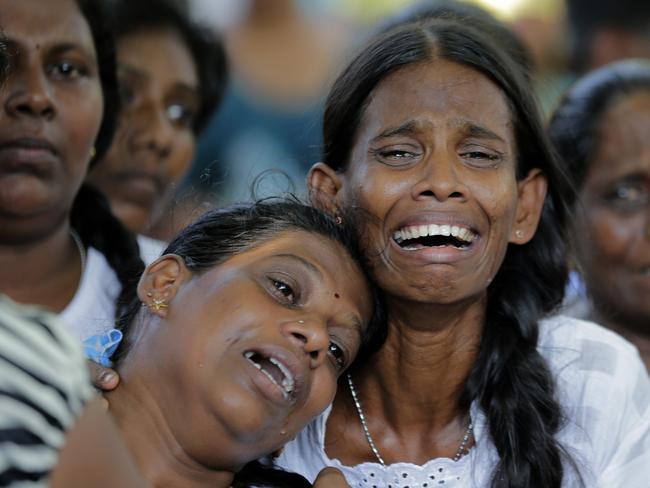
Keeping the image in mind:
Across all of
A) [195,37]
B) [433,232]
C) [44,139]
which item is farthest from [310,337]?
[195,37]

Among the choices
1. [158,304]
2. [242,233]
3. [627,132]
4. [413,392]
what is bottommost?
[413,392]

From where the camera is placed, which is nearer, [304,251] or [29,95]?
Result: [304,251]

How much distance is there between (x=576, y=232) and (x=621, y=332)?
38cm

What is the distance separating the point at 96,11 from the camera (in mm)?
2955

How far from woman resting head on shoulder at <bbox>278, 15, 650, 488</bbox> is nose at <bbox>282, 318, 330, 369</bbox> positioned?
0.32 metres

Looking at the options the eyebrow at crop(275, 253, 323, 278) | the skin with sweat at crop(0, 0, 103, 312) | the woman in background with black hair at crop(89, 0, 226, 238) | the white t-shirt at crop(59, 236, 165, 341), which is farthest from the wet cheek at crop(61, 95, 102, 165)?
the eyebrow at crop(275, 253, 323, 278)

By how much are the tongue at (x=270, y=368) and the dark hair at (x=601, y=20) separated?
10.9 ft

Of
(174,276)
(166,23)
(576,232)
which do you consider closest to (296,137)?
(166,23)

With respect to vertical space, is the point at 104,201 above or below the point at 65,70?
below

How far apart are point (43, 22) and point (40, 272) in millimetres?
604

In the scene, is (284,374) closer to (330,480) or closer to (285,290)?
(285,290)

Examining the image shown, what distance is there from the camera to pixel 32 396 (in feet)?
4.02

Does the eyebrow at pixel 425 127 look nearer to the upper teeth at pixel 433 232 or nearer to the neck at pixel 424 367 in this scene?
the upper teeth at pixel 433 232

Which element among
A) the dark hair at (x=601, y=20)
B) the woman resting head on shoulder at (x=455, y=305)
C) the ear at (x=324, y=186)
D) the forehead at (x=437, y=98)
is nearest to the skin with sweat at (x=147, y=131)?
the ear at (x=324, y=186)
